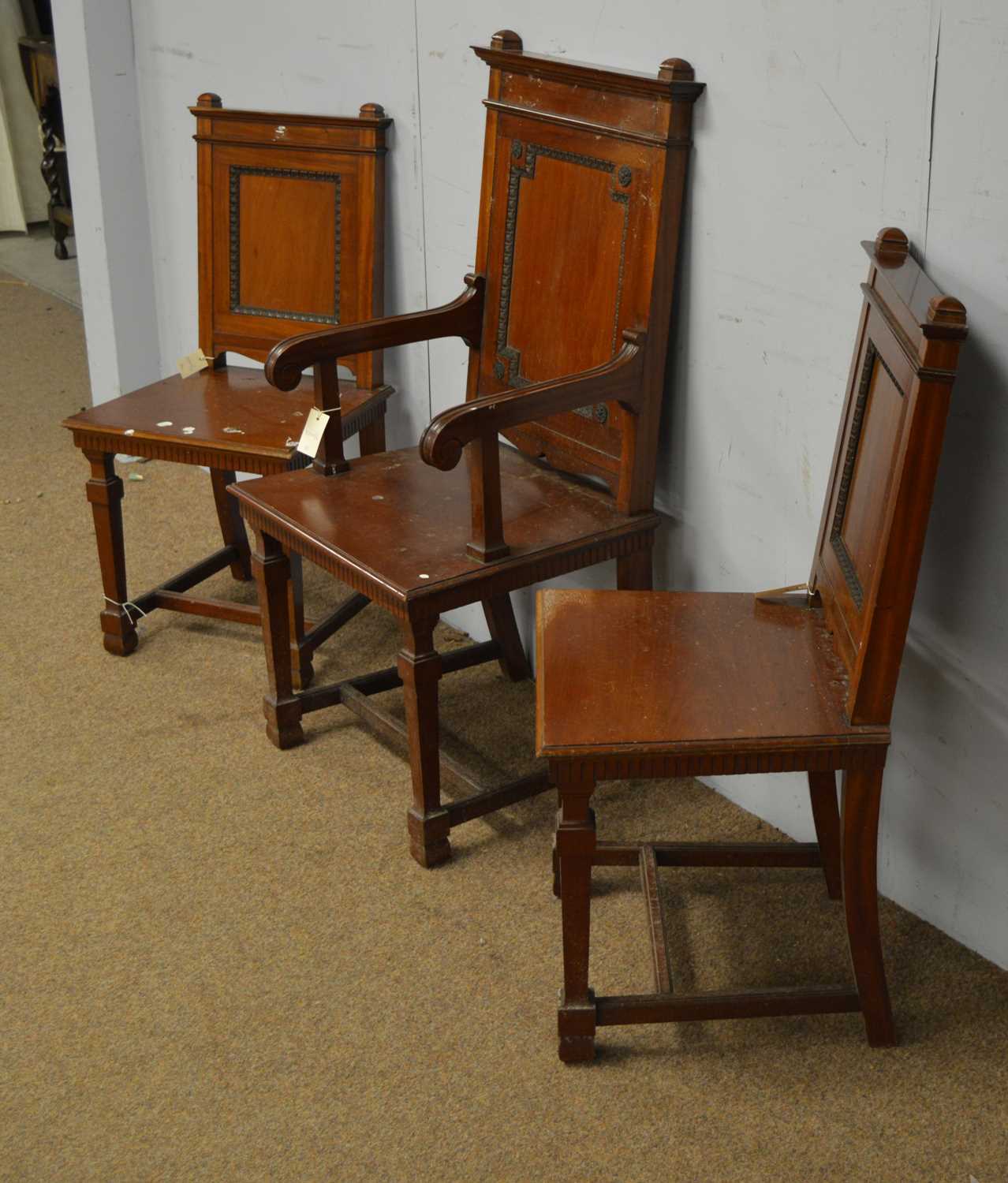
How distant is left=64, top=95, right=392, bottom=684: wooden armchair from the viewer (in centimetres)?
264

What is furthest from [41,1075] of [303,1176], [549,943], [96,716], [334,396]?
[334,396]

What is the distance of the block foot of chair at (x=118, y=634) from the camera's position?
282 centimetres

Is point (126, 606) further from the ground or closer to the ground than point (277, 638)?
closer to the ground

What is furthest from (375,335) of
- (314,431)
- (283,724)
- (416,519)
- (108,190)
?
(108,190)

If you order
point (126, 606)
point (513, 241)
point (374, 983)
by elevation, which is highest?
point (513, 241)

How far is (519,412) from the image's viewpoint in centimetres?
194

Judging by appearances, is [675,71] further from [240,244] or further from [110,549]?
[110,549]

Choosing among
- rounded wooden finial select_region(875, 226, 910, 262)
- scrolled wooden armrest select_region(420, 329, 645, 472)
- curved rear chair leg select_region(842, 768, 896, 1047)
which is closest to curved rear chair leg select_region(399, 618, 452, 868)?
scrolled wooden armrest select_region(420, 329, 645, 472)

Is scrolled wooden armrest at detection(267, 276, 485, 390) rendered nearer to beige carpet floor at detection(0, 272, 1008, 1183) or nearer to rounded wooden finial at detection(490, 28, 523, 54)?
rounded wooden finial at detection(490, 28, 523, 54)

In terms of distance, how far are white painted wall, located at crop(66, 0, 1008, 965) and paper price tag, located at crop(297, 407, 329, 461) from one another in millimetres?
484

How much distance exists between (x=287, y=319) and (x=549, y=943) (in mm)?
1477

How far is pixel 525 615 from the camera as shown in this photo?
9.07ft

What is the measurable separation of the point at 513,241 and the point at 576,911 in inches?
46.6

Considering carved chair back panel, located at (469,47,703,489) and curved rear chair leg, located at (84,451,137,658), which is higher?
carved chair back panel, located at (469,47,703,489)
